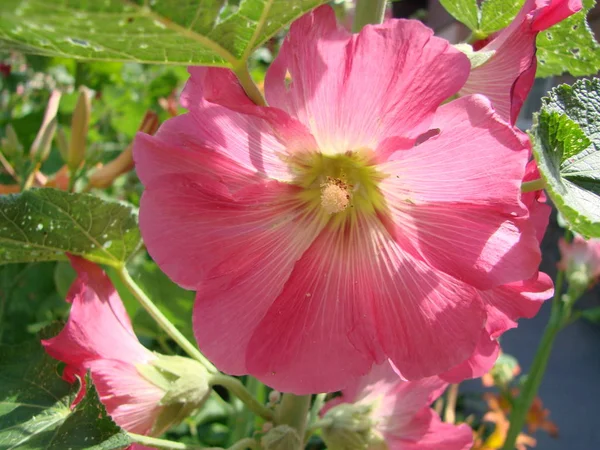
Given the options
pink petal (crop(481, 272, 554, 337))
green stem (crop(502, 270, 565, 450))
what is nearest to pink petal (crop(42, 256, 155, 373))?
pink petal (crop(481, 272, 554, 337))

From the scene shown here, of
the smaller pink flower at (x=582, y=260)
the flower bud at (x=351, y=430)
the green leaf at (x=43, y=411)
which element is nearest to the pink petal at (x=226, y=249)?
the green leaf at (x=43, y=411)

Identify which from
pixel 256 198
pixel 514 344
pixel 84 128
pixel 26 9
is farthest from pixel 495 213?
pixel 514 344

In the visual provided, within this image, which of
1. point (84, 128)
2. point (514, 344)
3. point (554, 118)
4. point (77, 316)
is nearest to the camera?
point (554, 118)

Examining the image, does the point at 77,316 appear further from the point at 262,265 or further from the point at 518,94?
the point at 518,94

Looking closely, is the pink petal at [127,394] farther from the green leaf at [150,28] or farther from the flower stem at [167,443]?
the green leaf at [150,28]

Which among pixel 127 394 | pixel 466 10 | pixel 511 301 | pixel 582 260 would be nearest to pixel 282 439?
pixel 127 394

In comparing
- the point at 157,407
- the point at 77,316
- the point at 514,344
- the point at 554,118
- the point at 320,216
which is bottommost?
the point at 514,344
